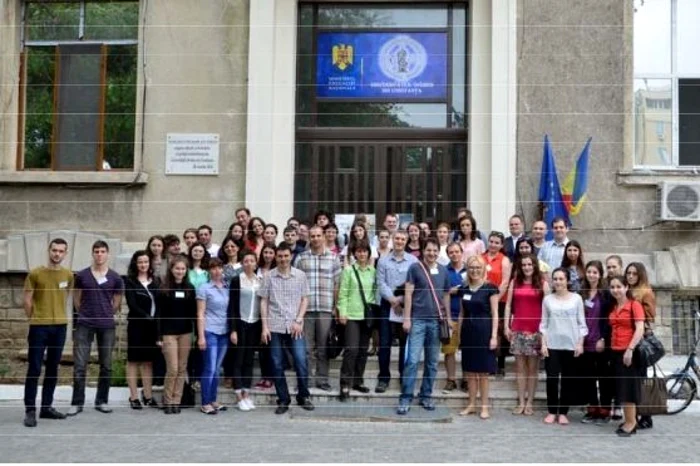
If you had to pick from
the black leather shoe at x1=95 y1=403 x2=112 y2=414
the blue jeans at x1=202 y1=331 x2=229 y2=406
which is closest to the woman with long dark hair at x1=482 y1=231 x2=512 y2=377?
the blue jeans at x1=202 y1=331 x2=229 y2=406

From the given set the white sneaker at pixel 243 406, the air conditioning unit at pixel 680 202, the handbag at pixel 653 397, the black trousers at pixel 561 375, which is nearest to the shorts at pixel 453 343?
the black trousers at pixel 561 375

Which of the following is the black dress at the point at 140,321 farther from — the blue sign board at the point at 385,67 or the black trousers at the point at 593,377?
the black trousers at the point at 593,377

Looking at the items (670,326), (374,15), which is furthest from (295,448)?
(374,15)

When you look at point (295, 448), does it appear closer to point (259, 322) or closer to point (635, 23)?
point (259, 322)

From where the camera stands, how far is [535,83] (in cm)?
1120

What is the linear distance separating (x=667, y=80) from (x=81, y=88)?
809cm

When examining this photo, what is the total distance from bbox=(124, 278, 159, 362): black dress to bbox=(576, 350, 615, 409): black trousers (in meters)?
4.58

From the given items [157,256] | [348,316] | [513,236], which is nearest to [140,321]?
[157,256]

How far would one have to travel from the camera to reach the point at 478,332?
29.1 ft

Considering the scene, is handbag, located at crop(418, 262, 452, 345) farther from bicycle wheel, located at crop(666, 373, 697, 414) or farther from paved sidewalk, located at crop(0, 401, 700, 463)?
A: bicycle wheel, located at crop(666, 373, 697, 414)

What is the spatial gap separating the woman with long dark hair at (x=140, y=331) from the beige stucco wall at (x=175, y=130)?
2385 millimetres

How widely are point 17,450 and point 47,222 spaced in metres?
4.95

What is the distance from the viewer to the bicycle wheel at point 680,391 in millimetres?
9062

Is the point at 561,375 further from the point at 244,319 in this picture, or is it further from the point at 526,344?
the point at 244,319
